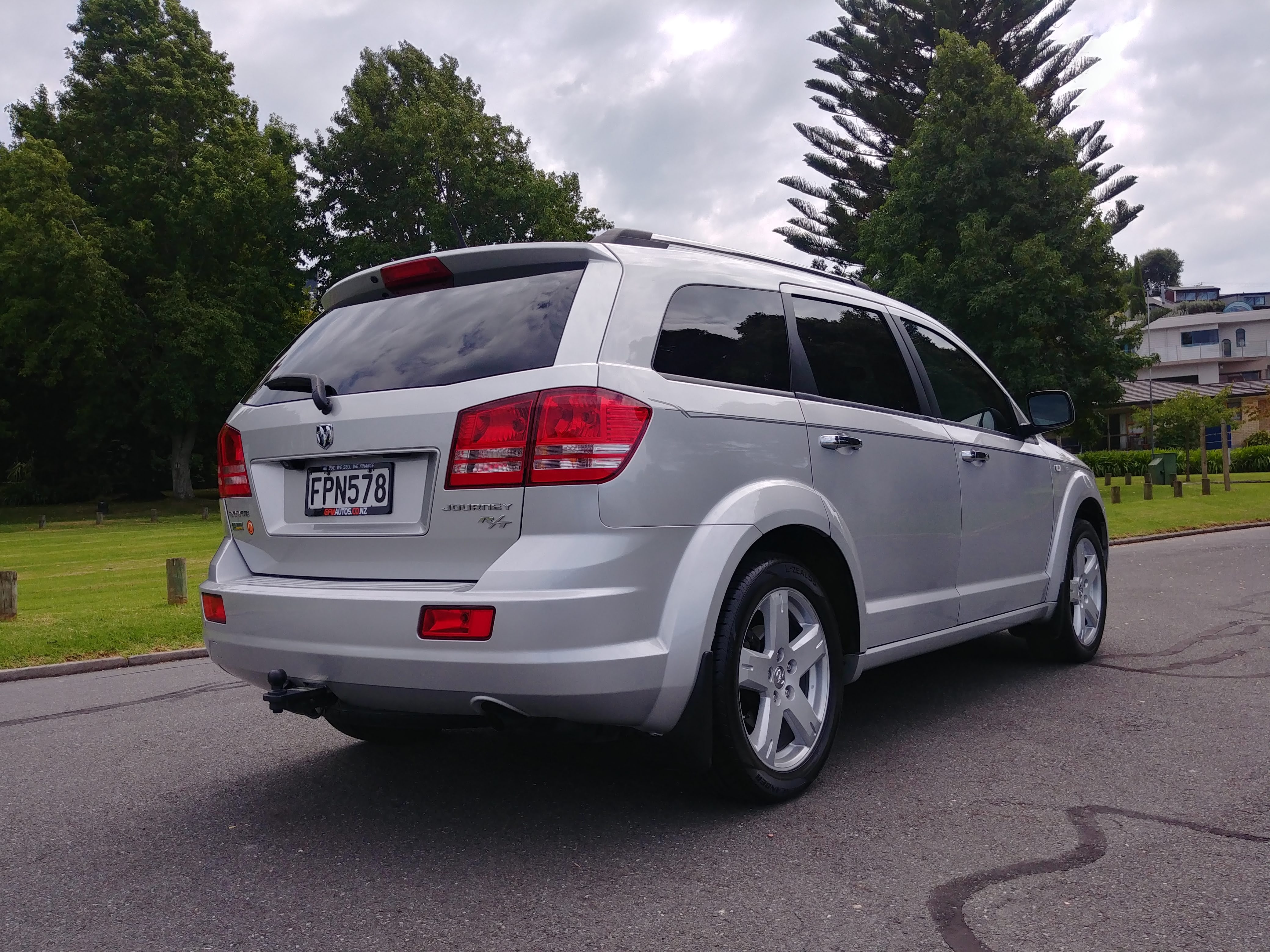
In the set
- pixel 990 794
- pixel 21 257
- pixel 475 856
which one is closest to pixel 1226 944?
pixel 990 794

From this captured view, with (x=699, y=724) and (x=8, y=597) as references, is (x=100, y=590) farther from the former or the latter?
(x=699, y=724)

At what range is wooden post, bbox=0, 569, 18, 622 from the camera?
10445mm

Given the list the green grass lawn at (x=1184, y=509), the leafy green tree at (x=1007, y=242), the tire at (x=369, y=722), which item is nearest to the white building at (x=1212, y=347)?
the green grass lawn at (x=1184, y=509)

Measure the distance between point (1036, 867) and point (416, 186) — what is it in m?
39.7

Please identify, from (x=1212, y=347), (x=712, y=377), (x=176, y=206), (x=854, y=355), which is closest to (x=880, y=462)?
(x=854, y=355)

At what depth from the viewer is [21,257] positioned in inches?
1492

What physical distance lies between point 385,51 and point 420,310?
47.4m

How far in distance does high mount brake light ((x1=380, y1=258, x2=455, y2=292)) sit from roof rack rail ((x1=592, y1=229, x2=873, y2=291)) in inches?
21.2

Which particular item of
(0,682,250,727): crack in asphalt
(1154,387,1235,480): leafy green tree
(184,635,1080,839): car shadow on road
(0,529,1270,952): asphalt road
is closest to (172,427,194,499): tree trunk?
(1154,387,1235,480): leafy green tree

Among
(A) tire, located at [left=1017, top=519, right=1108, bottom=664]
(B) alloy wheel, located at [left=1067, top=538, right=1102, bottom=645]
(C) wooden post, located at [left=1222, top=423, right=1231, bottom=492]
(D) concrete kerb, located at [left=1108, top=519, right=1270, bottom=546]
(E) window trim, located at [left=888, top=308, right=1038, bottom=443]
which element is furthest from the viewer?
(C) wooden post, located at [left=1222, top=423, right=1231, bottom=492]

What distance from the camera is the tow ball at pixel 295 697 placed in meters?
3.43

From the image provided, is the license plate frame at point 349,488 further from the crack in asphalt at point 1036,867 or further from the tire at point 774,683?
the crack in asphalt at point 1036,867

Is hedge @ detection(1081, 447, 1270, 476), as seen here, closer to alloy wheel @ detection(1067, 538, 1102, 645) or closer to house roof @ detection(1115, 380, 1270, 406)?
house roof @ detection(1115, 380, 1270, 406)

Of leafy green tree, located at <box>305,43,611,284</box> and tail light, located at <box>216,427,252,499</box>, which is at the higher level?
leafy green tree, located at <box>305,43,611,284</box>
